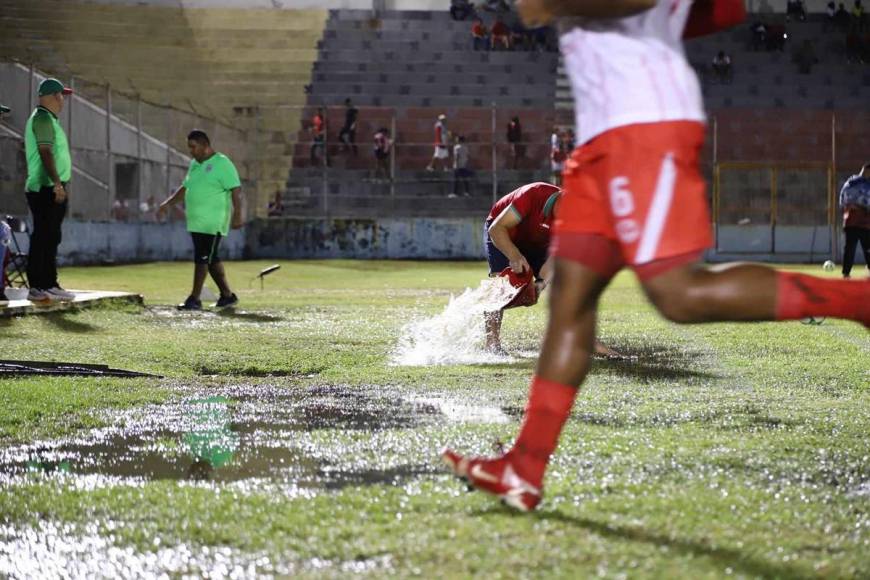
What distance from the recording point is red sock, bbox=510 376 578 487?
3762 millimetres

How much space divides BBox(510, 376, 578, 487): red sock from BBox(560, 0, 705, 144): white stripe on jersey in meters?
0.70

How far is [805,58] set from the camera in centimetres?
4066

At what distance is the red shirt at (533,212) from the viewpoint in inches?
347

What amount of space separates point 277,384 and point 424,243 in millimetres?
25534

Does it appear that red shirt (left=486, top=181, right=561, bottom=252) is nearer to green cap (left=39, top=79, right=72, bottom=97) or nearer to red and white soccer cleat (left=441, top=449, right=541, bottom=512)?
red and white soccer cleat (left=441, top=449, right=541, bottom=512)

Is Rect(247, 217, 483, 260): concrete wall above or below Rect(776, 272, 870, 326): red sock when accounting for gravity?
below

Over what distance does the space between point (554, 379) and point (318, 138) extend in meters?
31.9

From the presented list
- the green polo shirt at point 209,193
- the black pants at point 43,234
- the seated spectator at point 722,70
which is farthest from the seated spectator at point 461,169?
the black pants at point 43,234

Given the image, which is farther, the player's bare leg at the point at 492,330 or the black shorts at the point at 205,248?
the black shorts at the point at 205,248

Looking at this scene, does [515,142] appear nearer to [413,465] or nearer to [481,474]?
[413,465]

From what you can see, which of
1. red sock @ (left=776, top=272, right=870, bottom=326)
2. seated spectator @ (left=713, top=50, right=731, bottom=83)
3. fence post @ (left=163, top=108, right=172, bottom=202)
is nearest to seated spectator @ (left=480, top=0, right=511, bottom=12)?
seated spectator @ (left=713, top=50, right=731, bottom=83)

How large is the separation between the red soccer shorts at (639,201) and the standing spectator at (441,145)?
30.8 metres

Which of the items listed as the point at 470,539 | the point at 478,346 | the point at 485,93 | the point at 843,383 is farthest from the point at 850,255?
the point at 485,93

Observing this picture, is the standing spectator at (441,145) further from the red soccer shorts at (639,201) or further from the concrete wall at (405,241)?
the red soccer shorts at (639,201)
